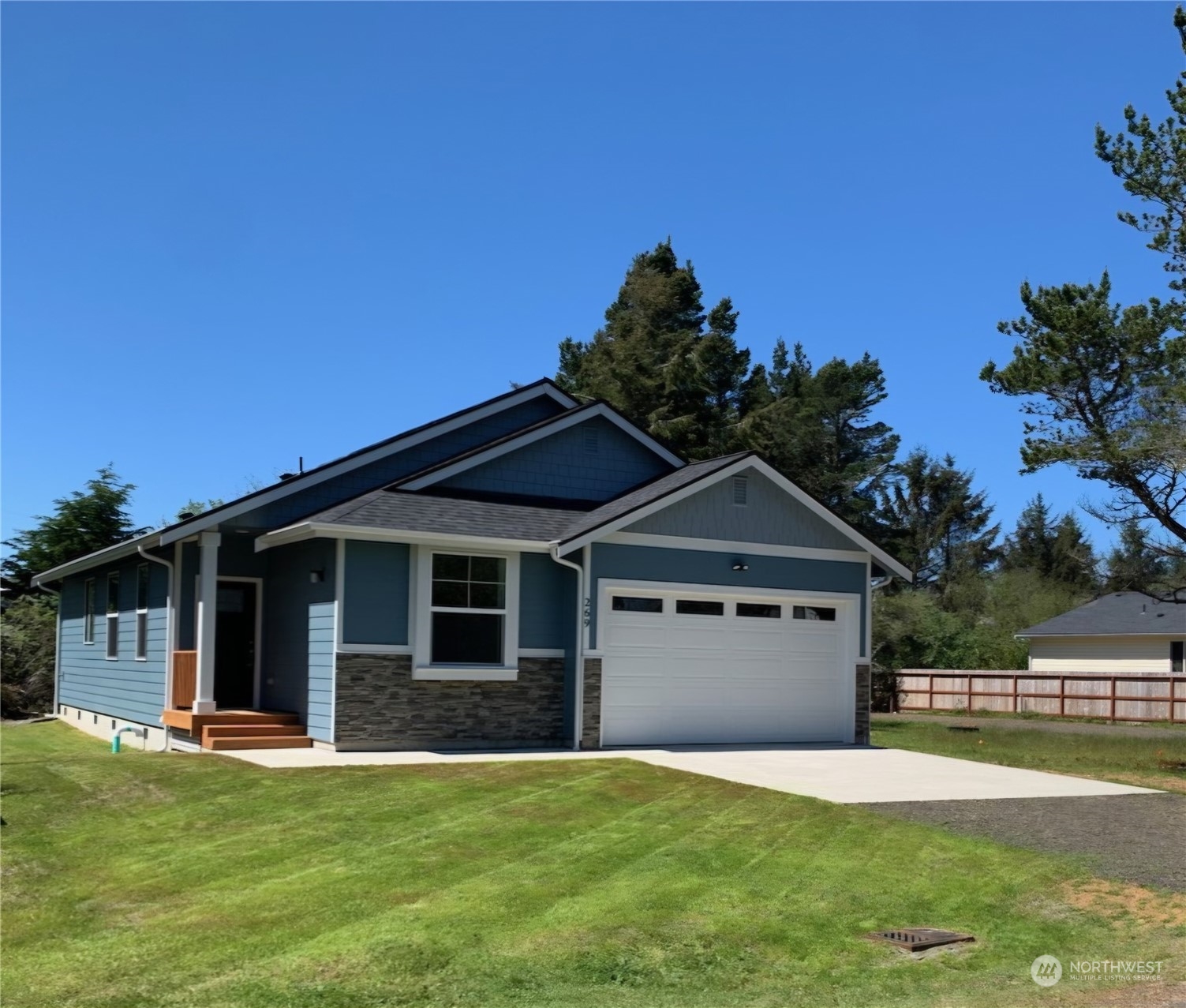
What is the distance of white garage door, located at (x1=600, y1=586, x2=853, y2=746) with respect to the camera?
1812 centimetres

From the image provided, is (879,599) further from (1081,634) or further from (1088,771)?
(1088,771)

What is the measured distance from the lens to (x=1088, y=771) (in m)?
17.0

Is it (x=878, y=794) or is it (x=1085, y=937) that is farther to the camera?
(x=878, y=794)

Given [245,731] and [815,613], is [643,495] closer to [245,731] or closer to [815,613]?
[815,613]

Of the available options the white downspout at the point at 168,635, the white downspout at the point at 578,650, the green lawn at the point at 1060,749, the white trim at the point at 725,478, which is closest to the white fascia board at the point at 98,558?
the white downspout at the point at 168,635

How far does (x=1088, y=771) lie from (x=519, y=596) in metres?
8.40

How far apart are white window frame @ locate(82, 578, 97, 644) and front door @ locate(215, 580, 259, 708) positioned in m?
6.05

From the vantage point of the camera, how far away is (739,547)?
1906 centimetres

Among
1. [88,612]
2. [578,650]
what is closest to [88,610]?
[88,612]

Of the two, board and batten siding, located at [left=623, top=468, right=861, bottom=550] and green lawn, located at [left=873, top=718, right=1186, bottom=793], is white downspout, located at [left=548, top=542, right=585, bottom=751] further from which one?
green lawn, located at [left=873, top=718, right=1186, bottom=793]

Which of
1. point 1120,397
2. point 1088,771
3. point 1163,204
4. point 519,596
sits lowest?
point 1088,771

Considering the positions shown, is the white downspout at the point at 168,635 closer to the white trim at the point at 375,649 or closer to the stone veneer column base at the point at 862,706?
the white trim at the point at 375,649

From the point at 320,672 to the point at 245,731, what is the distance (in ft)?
4.41

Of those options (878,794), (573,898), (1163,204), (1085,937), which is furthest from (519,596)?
(1163,204)
